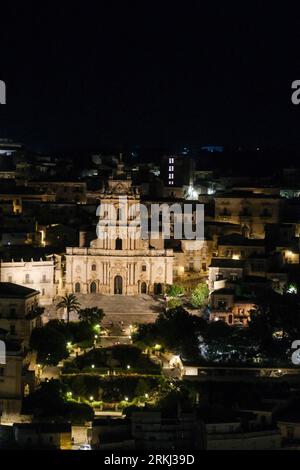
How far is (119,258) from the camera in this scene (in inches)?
1481

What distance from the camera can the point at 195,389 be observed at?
26391 millimetres

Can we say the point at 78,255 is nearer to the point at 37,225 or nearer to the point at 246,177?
the point at 37,225

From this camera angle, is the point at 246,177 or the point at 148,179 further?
the point at 246,177

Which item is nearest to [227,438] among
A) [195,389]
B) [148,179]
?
[195,389]

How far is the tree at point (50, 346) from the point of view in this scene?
28.6 m

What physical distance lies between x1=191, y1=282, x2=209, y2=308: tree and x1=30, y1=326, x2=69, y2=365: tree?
606 cm

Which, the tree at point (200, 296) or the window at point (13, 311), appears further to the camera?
the tree at point (200, 296)

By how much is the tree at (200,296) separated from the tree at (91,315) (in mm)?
3349

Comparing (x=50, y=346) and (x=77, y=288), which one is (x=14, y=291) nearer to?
(x=50, y=346)

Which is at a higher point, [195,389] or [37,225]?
[37,225]

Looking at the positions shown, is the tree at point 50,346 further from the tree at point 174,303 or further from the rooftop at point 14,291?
the tree at point 174,303

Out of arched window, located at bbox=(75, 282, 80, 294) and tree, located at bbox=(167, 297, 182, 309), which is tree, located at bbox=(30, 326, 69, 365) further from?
arched window, located at bbox=(75, 282, 80, 294)

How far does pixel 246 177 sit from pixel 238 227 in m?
11.3

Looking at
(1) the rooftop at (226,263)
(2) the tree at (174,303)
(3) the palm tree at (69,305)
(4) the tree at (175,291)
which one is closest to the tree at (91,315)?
(3) the palm tree at (69,305)
